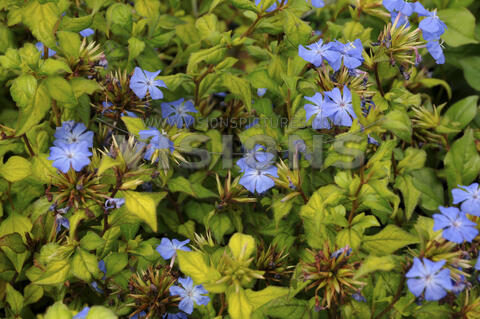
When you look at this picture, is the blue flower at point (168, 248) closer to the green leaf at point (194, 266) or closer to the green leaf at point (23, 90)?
the green leaf at point (194, 266)

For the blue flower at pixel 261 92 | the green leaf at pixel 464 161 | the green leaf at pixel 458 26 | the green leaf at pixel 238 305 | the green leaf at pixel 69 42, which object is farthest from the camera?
the green leaf at pixel 458 26

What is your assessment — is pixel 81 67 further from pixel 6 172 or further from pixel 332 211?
pixel 332 211

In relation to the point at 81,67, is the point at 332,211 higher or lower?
lower

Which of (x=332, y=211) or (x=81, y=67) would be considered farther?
(x=81, y=67)

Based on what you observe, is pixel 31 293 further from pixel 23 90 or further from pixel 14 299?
pixel 23 90

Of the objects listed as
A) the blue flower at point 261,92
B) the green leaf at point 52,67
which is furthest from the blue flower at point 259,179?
the green leaf at point 52,67

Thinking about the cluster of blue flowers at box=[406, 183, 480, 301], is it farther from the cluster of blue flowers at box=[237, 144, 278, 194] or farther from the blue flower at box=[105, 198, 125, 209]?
the blue flower at box=[105, 198, 125, 209]

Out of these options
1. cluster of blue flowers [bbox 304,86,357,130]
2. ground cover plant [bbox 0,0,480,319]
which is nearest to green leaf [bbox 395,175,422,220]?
ground cover plant [bbox 0,0,480,319]

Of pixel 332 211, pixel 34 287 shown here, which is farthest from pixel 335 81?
pixel 34 287

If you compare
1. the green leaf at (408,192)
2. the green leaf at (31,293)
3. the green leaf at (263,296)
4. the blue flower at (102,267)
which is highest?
the green leaf at (408,192)

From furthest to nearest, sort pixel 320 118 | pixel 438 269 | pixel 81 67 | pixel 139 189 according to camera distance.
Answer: pixel 139 189
pixel 81 67
pixel 320 118
pixel 438 269
